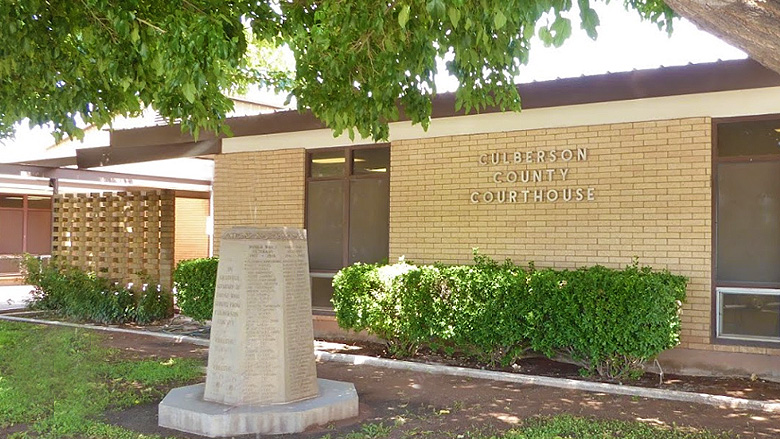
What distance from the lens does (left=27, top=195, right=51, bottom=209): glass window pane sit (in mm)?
26381

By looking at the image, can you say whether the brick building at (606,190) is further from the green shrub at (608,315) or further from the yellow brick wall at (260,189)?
the green shrub at (608,315)

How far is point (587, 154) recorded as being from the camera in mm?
9812

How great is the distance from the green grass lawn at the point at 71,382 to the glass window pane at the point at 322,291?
9.01 ft

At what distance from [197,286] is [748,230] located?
804 centimetres

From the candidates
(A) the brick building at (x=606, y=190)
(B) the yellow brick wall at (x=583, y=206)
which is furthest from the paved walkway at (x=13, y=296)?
(B) the yellow brick wall at (x=583, y=206)

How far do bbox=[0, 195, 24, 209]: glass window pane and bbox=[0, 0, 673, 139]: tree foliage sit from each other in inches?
745

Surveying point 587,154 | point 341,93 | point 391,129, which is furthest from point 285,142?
point 587,154

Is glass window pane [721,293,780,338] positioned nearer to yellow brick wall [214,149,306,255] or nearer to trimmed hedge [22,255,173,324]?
yellow brick wall [214,149,306,255]

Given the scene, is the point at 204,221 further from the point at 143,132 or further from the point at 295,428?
the point at 295,428

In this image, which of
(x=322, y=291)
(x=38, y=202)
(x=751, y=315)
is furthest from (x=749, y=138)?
(x=38, y=202)

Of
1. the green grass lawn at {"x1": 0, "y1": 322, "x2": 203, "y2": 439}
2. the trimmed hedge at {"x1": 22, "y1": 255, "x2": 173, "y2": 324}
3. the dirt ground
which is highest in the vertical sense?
the trimmed hedge at {"x1": 22, "y1": 255, "x2": 173, "y2": 324}

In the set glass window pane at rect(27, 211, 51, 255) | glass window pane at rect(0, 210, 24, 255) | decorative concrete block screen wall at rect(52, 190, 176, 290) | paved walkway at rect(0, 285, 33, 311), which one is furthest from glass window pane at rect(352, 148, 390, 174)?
A: glass window pane at rect(27, 211, 51, 255)

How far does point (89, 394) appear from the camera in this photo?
7.96 m

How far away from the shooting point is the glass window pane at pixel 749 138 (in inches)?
348
